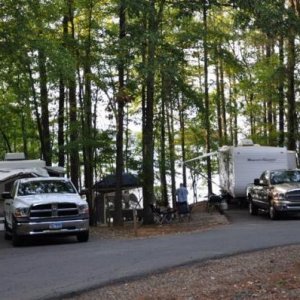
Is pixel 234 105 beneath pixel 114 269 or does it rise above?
above

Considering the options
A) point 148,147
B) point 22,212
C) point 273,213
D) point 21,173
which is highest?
point 148,147

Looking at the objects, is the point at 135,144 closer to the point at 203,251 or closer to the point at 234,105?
the point at 234,105

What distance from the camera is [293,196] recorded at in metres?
20.6

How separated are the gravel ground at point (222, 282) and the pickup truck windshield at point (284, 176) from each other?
36.4 ft

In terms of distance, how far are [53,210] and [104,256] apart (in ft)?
12.2

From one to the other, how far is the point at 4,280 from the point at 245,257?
4.51 m

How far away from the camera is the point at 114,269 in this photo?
10.4 metres

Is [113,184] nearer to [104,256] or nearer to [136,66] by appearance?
[136,66]

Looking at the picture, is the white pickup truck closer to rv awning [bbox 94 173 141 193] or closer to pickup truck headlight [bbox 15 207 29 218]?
pickup truck headlight [bbox 15 207 29 218]

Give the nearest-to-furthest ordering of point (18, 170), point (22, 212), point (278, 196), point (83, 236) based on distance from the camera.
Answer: point (22, 212) < point (83, 236) < point (278, 196) < point (18, 170)

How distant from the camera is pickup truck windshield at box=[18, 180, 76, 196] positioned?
16719mm

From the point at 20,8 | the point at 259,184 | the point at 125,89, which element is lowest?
the point at 259,184

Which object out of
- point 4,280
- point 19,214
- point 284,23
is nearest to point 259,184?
point 284,23

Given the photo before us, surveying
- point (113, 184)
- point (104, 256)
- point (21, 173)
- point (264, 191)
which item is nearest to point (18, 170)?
point (21, 173)
